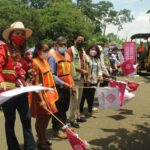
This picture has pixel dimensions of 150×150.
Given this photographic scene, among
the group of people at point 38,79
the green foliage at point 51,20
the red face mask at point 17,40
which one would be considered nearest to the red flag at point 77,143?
the group of people at point 38,79

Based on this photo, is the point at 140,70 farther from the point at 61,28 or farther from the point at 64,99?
the point at 61,28

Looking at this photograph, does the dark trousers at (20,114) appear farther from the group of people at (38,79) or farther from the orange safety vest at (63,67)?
the orange safety vest at (63,67)

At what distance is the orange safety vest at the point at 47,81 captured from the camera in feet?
21.0

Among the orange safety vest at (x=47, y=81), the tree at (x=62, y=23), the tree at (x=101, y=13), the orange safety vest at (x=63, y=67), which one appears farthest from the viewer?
the tree at (x=101, y=13)

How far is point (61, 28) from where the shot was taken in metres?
42.2

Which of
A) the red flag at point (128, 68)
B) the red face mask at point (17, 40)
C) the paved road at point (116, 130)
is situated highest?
the red face mask at point (17, 40)

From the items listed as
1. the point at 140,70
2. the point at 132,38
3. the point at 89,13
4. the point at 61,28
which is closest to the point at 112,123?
the point at 140,70

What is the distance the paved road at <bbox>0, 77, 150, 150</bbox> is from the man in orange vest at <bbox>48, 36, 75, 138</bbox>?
0.49 m

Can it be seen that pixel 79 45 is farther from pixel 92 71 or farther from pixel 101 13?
pixel 101 13

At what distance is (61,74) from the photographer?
7281 mm

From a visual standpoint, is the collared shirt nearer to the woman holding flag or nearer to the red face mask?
the red face mask

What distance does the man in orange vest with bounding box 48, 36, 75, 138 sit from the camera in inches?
281

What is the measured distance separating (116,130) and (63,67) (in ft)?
5.75

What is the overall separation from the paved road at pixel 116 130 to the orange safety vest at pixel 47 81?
80cm
